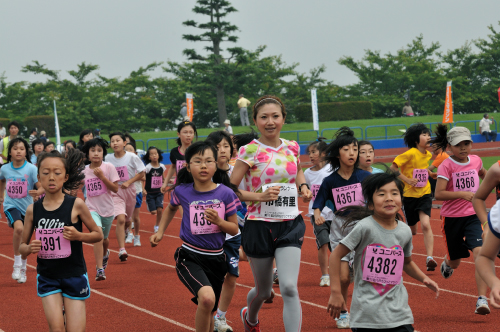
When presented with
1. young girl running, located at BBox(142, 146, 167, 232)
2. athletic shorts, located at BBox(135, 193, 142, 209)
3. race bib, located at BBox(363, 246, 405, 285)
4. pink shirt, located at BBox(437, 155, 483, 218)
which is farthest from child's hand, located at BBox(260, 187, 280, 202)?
young girl running, located at BBox(142, 146, 167, 232)

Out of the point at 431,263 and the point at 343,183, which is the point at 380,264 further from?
the point at 431,263

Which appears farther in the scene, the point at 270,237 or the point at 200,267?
the point at 270,237

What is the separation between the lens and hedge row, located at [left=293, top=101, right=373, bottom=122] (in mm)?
41062

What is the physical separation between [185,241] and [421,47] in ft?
155

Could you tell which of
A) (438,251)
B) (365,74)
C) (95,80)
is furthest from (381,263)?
(365,74)

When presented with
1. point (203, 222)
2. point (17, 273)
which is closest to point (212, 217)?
point (203, 222)

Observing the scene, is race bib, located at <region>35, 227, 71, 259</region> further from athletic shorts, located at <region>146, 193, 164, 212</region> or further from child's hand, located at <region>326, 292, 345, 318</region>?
athletic shorts, located at <region>146, 193, 164, 212</region>

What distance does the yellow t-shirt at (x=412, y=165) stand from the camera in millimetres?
8592

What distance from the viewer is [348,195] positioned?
5746mm

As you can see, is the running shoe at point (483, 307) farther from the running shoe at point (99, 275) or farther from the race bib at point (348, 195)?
the running shoe at point (99, 275)

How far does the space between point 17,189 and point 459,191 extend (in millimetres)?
5387

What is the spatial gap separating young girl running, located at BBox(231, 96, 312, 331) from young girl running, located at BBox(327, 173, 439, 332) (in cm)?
86

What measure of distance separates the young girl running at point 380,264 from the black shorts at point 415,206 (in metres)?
4.71

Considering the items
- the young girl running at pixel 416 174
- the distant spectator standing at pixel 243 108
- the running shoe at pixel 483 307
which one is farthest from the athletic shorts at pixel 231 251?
the distant spectator standing at pixel 243 108
